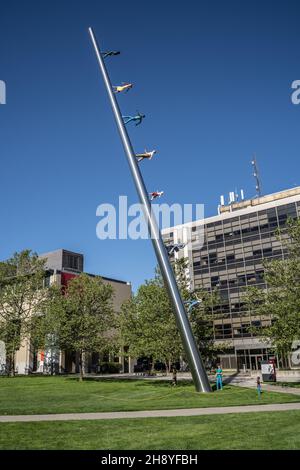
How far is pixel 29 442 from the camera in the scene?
32.0ft

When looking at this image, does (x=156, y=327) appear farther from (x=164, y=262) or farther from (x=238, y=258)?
(x=238, y=258)

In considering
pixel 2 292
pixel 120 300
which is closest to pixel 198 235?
pixel 120 300

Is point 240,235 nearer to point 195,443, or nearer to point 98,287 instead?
point 98,287

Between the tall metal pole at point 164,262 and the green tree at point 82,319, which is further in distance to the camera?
the green tree at point 82,319

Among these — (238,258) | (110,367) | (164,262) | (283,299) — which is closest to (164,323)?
(283,299)

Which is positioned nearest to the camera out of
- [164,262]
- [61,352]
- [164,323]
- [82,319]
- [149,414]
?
[149,414]

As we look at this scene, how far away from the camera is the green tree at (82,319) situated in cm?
4050

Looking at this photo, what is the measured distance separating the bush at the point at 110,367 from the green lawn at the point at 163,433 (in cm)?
5488

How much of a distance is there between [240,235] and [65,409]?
60.1m

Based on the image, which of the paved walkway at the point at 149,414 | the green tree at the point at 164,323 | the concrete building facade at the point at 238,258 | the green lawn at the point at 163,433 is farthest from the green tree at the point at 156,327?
the concrete building facade at the point at 238,258

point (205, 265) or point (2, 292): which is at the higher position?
point (205, 265)

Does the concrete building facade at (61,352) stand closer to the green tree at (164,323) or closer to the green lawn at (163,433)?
the green tree at (164,323)

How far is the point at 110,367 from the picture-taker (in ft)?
219

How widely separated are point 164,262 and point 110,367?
52262 millimetres
